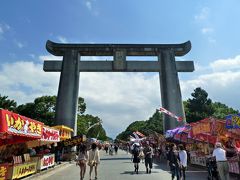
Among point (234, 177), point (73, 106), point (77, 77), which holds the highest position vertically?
point (77, 77)

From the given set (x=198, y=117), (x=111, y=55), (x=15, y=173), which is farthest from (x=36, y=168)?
(x=198, y=117)

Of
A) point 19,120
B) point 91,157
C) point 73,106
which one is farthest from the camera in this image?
point 73,106

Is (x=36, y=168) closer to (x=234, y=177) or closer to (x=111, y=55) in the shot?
(x=234, y=177)

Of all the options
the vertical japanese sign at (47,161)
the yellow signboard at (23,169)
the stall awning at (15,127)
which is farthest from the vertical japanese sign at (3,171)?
the vertical japanese sign at (47,161)

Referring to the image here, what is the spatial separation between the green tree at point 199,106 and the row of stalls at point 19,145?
3847cm

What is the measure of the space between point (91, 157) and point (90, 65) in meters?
22.2

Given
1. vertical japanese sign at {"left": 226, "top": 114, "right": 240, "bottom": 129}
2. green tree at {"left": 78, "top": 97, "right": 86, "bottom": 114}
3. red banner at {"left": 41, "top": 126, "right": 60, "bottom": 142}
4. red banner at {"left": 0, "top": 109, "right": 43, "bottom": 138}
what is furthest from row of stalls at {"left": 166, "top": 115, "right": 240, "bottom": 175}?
green tree at {"left": 78, "top": 97, "right": 86, "bottom": 114}

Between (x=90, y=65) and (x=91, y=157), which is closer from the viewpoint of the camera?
(x=91, y=157)

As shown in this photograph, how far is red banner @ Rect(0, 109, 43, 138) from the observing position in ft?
31.3

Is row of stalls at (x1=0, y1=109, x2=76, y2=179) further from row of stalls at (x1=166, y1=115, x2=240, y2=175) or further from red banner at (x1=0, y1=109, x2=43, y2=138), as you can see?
row of stalls at (x1=166, y1=115, x2=240, y2=175)

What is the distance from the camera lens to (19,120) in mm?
11164

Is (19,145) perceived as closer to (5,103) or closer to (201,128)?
(201,128)

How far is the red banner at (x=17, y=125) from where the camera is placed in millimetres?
9547

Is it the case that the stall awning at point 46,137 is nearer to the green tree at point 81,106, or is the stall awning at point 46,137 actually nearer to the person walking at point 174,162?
the person walking at point 174,162
